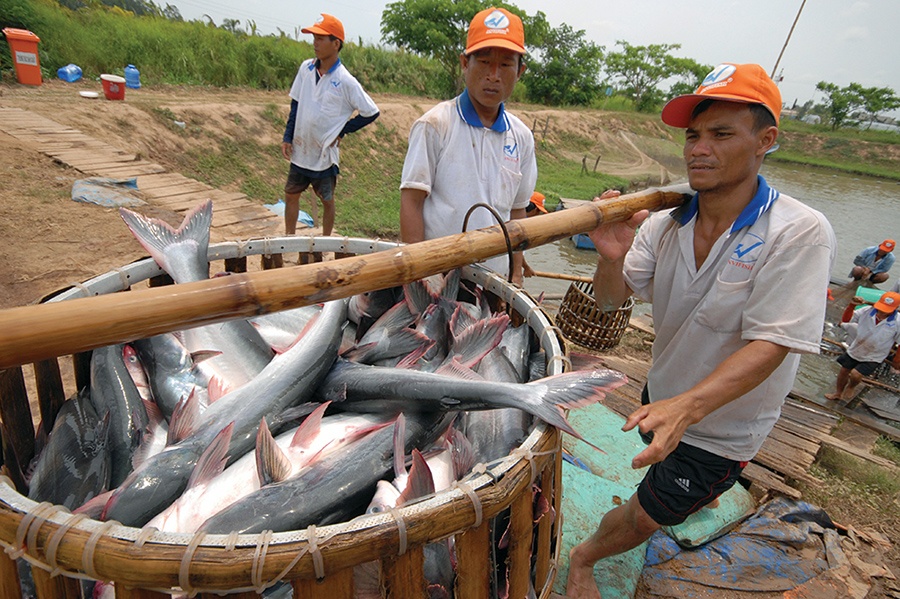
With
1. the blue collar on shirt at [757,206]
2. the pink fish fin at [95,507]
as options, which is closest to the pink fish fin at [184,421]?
the pink fish fin at [95,507]

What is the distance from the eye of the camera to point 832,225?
16125 mm

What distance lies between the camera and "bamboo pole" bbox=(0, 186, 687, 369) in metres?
1.08

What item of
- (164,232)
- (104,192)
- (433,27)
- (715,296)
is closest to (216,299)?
(164,232)

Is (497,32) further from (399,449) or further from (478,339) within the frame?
(399,449)

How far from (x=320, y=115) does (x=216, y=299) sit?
17.2 ft

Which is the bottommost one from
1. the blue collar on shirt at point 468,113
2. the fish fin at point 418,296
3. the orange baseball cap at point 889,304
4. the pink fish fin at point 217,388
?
the orange baseball cap at point 889,304

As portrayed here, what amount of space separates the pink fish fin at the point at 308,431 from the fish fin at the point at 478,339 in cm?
63

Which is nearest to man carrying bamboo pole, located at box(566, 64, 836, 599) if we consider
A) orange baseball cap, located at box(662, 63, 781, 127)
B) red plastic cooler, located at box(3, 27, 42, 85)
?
orange baseball cap, located at box(662, 63, 781, 127)

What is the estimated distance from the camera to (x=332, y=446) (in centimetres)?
176

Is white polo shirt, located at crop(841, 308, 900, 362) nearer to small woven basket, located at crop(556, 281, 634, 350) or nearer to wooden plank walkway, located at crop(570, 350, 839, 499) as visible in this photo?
wooden plank walkway, located at crop(570, 350, 839, 499)

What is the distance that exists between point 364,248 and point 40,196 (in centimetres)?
574

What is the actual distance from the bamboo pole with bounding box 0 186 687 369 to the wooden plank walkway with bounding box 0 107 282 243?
18.0 feet

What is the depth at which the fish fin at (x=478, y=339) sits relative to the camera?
2100 millimetres

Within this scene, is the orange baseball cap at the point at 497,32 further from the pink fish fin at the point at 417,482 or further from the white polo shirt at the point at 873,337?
the white polo shirt at the point at 873,337
